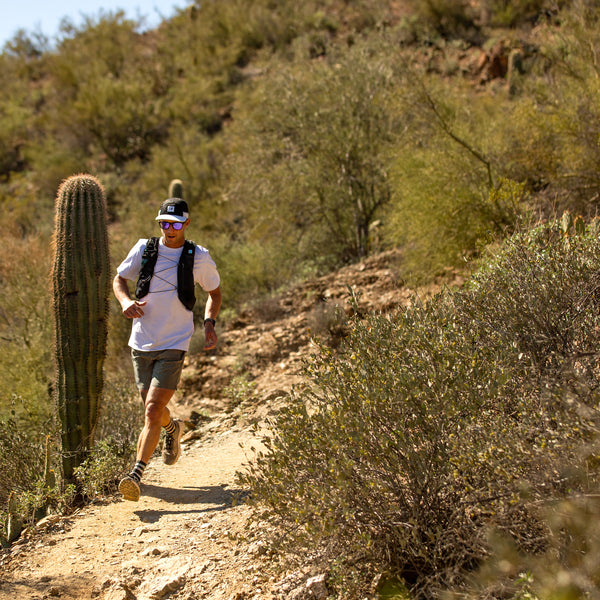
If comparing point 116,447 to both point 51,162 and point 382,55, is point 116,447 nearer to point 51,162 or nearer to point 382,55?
point 382,55

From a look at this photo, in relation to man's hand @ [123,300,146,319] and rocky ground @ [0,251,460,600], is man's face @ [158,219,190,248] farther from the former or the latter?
rocky ground @ [0,251,460,600]

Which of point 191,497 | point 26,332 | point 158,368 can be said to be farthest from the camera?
point 26,332

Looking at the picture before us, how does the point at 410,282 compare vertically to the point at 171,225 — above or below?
below

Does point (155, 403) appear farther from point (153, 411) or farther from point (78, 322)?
point (78, 322)

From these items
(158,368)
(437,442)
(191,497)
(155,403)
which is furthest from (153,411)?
(437,442)

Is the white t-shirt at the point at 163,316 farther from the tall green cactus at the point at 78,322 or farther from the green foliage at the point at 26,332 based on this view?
the green foliage at the point at 26,332

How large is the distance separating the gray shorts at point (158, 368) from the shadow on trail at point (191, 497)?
86 centimetres

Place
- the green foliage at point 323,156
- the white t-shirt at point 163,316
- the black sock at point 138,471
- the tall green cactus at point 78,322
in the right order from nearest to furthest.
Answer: the black sock at point 138,471 → the white t-shirt at point 163,316 → the tall green cactus at point 78,322 → the green foliage at point 323,156

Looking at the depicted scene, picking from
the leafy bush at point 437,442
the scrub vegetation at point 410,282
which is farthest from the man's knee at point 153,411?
the leafy bush at point 437,442

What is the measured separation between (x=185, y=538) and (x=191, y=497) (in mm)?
835

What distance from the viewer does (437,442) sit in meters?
2.79

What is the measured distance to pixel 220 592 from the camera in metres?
3.23

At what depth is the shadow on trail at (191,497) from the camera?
14.5 ft

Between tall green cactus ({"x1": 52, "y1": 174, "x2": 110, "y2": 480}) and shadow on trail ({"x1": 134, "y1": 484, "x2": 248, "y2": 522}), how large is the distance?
713 millimetres
